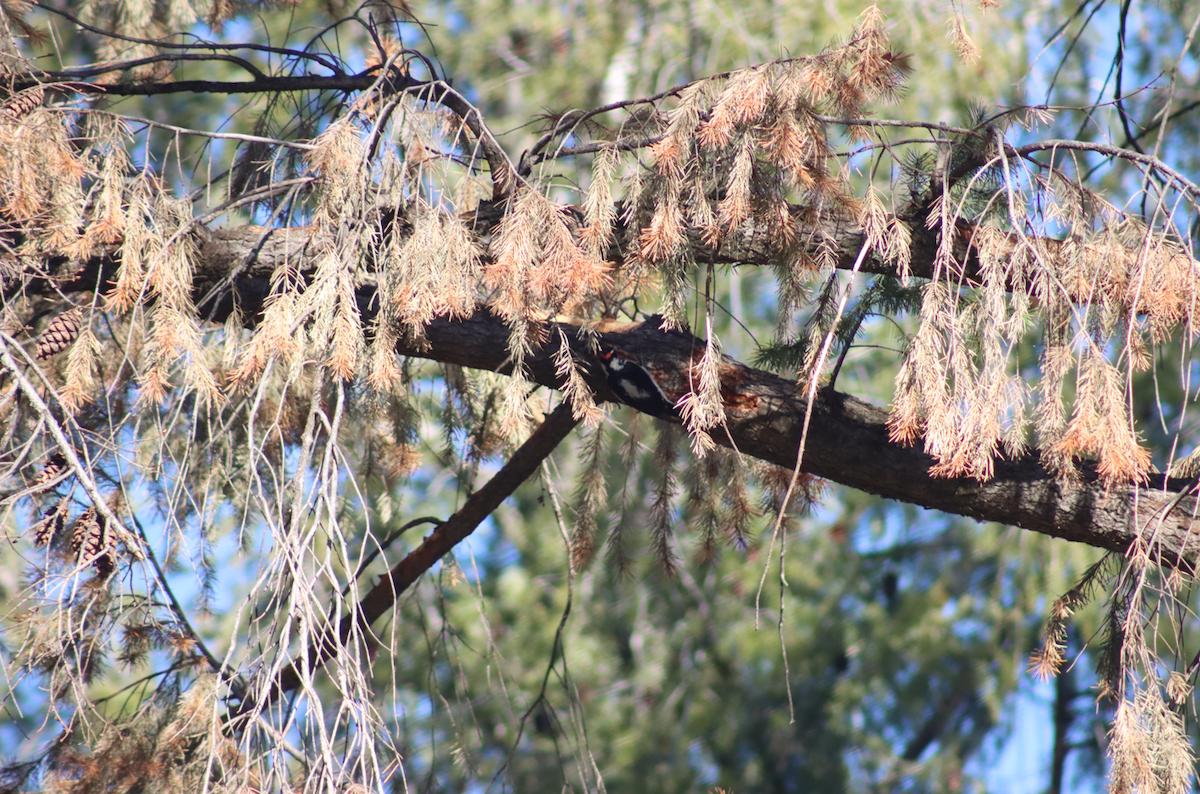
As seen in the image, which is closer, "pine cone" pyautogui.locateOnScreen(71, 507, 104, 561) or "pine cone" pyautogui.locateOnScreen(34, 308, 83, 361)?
"pine cone" pyautogui.locateOnScreen(71, 507, 104, 561)

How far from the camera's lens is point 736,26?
490 cm

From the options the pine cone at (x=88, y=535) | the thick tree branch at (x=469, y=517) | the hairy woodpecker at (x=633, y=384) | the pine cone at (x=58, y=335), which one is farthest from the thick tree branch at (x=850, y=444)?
the pine cone at (x=88, y=535)

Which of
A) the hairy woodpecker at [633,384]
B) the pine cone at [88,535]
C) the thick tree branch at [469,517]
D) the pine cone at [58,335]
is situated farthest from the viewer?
the thick tree branch at [469,517]

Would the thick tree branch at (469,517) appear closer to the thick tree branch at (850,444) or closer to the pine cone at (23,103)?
the thick tree branch at (850,444)

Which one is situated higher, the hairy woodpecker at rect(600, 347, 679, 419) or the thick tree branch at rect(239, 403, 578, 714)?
the hairy woodpecker at rect(600, 347, 679, 419)

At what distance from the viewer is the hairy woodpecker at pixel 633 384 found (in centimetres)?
207

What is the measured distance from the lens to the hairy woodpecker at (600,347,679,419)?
207 cm

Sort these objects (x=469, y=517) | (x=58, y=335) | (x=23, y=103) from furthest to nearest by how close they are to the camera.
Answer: (x=469, y=517) < (x=58, y=335) < (x=23, y=103)

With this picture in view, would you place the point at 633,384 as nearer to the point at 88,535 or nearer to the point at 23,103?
the point at 88,535

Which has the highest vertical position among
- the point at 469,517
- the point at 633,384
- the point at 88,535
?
the point at 633,384

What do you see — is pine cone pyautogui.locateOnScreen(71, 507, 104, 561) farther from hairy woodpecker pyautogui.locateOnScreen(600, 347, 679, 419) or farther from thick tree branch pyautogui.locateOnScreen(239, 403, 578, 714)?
hairy woodpecker pyautogui.locateOnScreen(600, 347, 679, 419)

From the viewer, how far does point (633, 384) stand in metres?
2.09

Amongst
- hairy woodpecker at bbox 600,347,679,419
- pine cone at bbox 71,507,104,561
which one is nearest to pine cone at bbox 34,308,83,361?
pine cone at bbox 71,507,104,561

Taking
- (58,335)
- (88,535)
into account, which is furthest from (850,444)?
(58,335)
